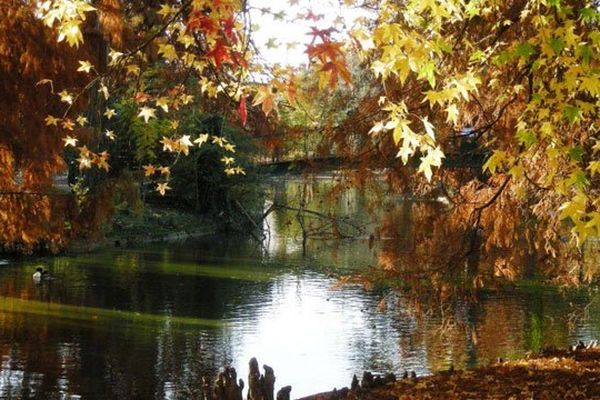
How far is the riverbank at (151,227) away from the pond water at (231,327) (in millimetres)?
5212

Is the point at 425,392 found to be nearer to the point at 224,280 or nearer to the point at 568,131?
the point at 568,131

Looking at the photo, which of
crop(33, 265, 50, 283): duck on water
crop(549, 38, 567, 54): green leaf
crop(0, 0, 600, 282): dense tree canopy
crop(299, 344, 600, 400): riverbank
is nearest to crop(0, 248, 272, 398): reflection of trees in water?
crop(33, 265, 50, 283): duck on water

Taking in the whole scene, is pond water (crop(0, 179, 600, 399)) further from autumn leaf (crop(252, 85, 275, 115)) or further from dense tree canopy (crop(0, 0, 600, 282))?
autumn leaf (crop(252, 85, 275, 115))

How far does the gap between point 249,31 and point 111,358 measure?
10.5m

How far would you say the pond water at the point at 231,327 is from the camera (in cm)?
1232

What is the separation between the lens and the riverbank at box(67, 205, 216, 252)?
2914 cm

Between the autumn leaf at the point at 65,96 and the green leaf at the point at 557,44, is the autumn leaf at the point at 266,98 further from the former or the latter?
the autumn leaf at the point at 65,96

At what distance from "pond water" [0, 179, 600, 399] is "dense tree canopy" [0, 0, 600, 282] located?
4.57 feet

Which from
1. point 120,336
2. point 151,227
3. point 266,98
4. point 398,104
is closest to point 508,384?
point 398,104

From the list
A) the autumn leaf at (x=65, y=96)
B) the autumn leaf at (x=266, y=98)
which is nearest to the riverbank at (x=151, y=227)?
the autumn leaf at (x=65, y=96)

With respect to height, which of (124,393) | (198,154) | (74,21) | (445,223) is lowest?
(124,393)

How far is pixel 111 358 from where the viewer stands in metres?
13.5

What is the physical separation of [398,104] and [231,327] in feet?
38.0

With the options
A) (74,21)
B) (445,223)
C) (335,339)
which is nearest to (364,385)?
(445,223)
